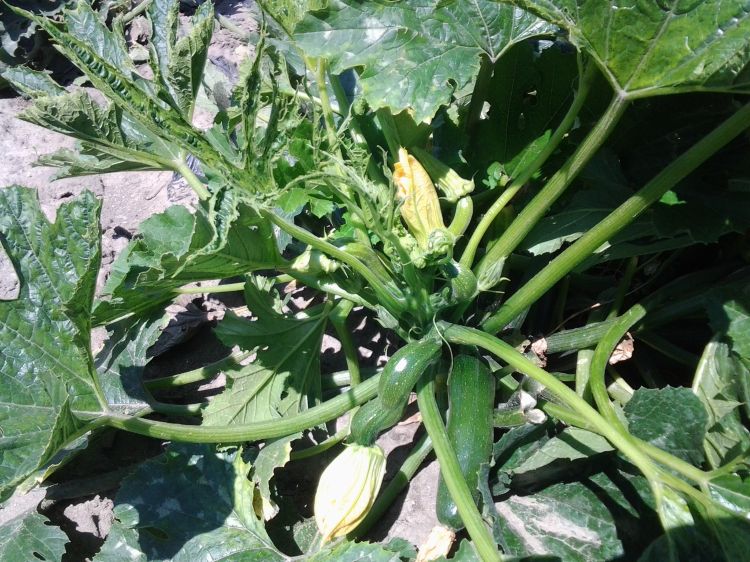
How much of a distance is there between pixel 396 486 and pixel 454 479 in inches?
18.8

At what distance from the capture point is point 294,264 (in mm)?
1585

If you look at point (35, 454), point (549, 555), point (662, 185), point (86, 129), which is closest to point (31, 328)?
point (35, 454)

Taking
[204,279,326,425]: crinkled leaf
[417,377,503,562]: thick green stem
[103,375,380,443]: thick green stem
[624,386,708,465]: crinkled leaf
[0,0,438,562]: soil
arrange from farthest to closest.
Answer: [0,0,438,562]: soil, [204,279,326,425]: crinkled leaf, [103,375,380,443]: thick green stem, [624,386,708,465]: crinkled leaf, [417,377,503,562]: thick green stem

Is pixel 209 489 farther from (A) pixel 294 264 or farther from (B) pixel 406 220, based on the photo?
(B) pixel 406 220

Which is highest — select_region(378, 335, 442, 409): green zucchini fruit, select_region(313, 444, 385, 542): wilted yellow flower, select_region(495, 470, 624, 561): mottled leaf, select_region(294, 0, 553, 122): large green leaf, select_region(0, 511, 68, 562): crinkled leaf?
select_region(294, 0, 553, 122): large green leaf

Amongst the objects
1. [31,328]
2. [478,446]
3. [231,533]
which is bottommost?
[231,533]

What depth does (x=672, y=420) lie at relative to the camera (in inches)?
57.2

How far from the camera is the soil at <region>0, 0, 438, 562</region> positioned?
1963 millimetres

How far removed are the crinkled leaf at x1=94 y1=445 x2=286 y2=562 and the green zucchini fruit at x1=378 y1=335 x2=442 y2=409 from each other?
1.45ft

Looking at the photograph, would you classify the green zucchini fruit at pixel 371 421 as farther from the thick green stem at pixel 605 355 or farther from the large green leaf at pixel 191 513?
the thick green stem at pixel 605 355

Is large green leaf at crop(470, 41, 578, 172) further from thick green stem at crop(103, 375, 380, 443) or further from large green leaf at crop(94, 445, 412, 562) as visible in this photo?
large green leaf at crop(94, 445, 412, 562)

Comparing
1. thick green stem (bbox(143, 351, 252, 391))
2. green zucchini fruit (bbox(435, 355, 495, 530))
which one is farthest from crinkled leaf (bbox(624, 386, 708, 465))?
thick green stem (bbox(143, 351, 252, 391))

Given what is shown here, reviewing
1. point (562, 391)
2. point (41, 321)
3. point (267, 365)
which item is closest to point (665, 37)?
point (562, 391)

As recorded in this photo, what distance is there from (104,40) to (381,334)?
1.18 metres
